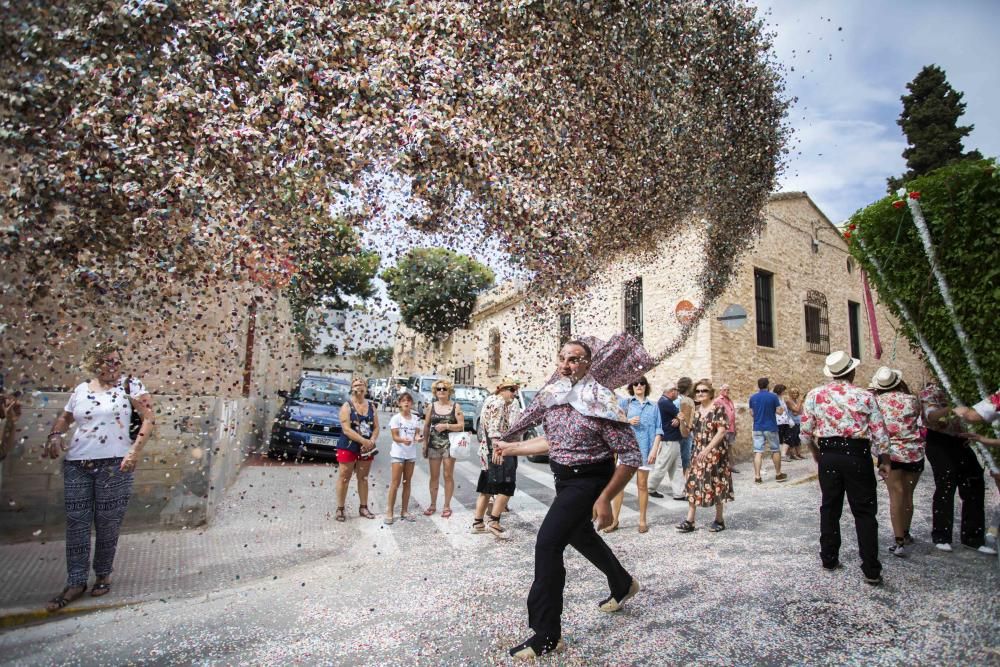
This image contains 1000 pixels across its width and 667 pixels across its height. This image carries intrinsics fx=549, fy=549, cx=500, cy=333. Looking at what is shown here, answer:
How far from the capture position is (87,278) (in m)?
3.11

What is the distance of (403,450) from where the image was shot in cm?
603

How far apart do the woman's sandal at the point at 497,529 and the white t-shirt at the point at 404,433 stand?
1.13m

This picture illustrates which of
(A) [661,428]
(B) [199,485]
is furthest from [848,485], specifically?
(B) [199,485]

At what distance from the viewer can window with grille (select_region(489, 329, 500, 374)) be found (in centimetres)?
1853

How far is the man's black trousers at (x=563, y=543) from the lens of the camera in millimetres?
2934

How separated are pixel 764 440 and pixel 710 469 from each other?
404 cm

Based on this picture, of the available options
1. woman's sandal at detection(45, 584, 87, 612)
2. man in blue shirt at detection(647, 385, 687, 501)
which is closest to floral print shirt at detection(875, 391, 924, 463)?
man in blue shirt at detection(647, 385, 687, 501)

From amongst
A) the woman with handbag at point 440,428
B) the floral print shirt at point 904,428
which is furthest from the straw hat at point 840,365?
the woman with handbag at point 440,428

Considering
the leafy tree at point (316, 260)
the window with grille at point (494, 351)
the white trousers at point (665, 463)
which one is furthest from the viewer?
the window with grille at point (494, 351)

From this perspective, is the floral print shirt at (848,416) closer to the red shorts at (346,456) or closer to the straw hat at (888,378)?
the straw hat at (888,378)

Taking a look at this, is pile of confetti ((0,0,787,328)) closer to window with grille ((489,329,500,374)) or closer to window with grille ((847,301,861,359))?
window with grille ((489,329,500,374))

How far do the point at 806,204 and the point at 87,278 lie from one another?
50.5ft

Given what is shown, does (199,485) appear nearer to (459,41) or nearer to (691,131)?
(459,41)

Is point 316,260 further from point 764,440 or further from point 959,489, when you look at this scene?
point 764,440
